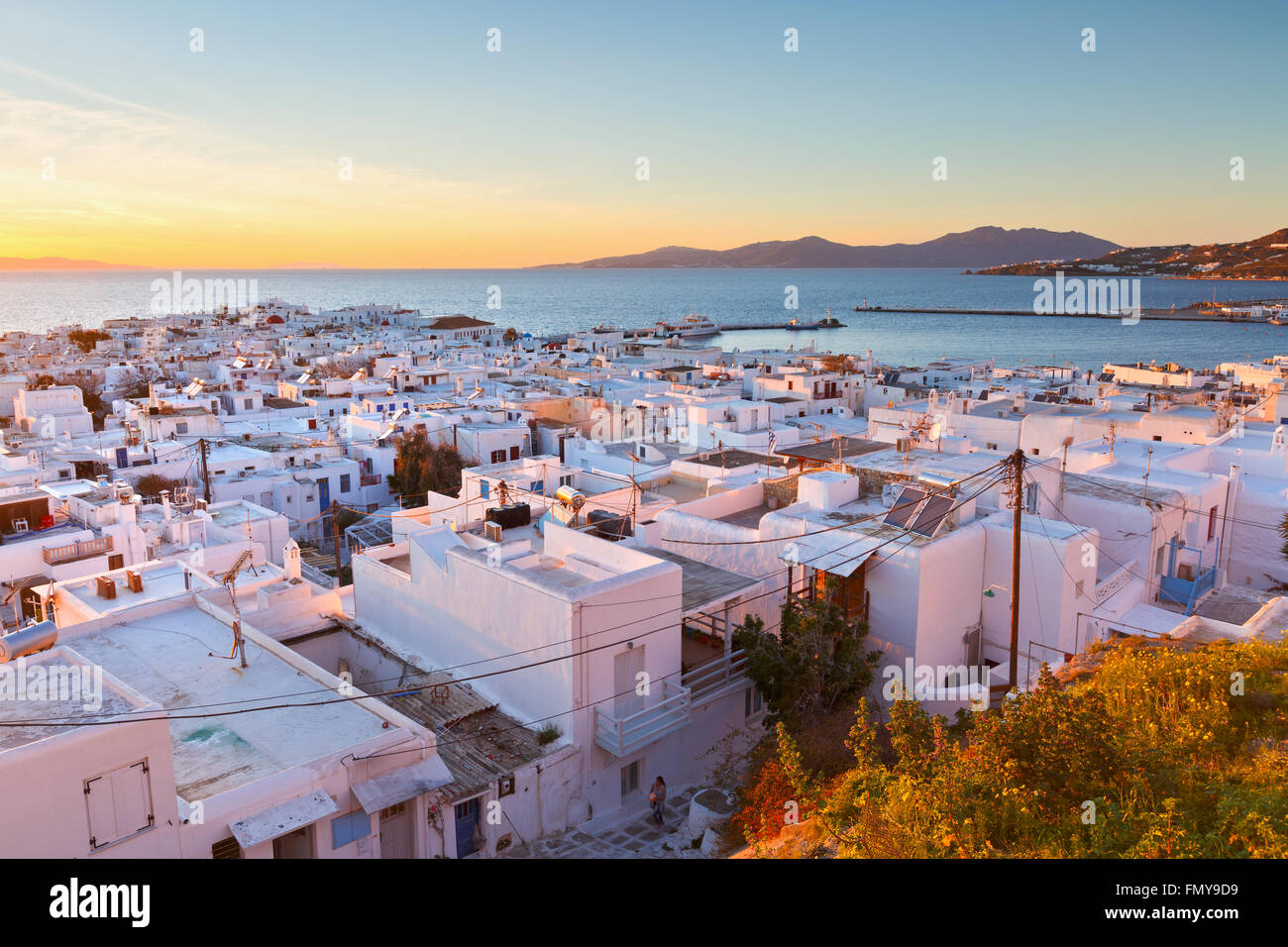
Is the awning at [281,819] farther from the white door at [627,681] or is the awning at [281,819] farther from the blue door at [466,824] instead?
the white door at [627,681]

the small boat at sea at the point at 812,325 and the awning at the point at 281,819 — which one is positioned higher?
the small boat at sea at the point at 812,325

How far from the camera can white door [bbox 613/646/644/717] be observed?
1312cm

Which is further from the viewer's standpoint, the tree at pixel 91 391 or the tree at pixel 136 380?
the tree at pixel 136 380

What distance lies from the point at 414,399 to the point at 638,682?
3812cm

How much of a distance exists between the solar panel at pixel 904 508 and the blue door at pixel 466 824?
8503 mm

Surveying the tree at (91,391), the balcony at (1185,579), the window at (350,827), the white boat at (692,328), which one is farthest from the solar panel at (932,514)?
the white boat at (692,328)

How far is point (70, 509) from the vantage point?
2261 centimetres

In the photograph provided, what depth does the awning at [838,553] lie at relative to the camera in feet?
48.3

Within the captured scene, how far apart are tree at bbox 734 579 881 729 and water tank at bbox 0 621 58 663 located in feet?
31.5

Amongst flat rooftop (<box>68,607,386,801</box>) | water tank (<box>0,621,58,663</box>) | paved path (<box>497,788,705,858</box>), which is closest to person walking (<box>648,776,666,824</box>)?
paved path (<box>497,788,705,858</box>)

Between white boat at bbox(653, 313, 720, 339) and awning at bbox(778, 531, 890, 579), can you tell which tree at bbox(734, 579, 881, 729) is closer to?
awning at bbox(778, 531, 890, 579)

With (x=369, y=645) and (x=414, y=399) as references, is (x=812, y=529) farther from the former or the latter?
(x=414, y=399)
